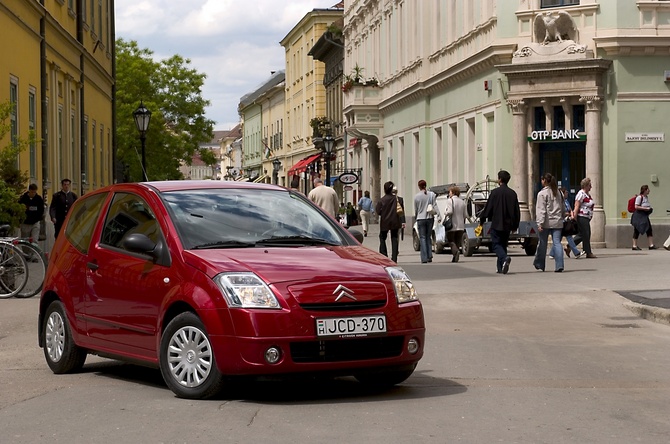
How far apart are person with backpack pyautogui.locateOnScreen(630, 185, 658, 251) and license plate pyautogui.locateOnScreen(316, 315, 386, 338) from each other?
25545 mm

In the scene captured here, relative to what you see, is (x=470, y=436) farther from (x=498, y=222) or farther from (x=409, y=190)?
(x=409, y=190)

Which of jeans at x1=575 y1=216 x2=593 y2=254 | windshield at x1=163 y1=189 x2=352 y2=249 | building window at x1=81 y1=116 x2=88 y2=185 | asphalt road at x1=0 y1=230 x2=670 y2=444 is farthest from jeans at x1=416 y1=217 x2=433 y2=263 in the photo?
windshield at x1=163 y1=189 x2=352 y2=249

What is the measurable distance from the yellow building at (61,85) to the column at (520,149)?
12319 millimetres

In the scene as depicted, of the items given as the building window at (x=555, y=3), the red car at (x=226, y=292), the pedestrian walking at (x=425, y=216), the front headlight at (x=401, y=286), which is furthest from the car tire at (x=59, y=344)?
the building window at (x=555, y=3)

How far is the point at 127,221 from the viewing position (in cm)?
977

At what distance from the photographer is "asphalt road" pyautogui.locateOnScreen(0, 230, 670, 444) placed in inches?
288

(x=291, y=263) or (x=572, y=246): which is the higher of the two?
(x=291, y=263)

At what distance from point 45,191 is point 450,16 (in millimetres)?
16364

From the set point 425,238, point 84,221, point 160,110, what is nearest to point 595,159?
point 425,238

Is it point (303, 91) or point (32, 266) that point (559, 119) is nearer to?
point (32, 266)

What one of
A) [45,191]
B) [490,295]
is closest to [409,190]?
[45,191]

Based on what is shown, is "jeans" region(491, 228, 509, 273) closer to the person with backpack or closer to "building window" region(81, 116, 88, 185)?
the person with backpack

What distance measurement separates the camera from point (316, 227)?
382 inches

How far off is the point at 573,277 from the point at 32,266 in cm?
896
